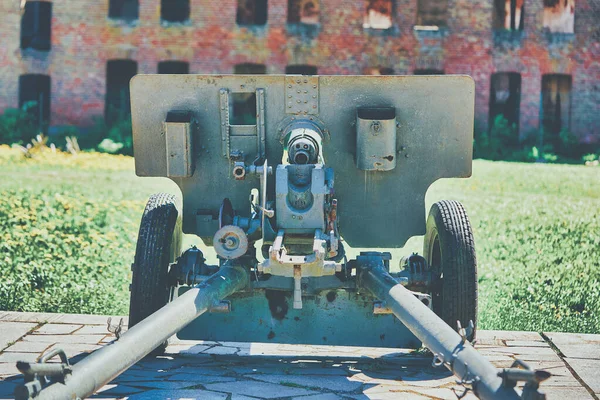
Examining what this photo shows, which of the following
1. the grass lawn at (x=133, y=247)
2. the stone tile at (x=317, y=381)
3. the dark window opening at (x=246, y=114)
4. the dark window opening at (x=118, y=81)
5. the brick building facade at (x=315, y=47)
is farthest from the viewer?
the dark window opening at (x=118, y=81)

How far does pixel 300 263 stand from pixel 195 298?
60 cm

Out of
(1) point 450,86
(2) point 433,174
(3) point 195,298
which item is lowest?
(3) point 195,298

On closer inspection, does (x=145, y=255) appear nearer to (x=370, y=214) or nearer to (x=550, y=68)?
(x=370, y=214)

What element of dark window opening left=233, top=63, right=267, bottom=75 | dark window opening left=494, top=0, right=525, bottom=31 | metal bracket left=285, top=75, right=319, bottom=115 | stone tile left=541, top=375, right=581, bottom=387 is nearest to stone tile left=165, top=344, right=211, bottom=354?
metal bracket left=285, top=75, right=319, bottom=115

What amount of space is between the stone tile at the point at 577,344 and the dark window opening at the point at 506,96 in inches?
916

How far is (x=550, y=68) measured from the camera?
29359 mm

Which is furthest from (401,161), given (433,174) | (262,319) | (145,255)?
(145,255)

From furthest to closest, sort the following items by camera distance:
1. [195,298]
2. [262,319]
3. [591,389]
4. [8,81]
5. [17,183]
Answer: [8,81], [17,183], [262,319], [591,389], [195,298]

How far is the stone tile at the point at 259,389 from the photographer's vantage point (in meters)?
5.23

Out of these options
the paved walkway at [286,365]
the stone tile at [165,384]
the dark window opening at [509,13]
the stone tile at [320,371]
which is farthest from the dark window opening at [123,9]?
the stone tile at [165,384]

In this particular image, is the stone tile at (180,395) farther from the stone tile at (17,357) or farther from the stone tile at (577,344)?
the stone tile at (577,344)

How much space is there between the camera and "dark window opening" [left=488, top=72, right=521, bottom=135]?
29.6 m

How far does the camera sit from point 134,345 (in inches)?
160

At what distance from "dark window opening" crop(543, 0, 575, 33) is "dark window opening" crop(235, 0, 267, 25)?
8204mm
